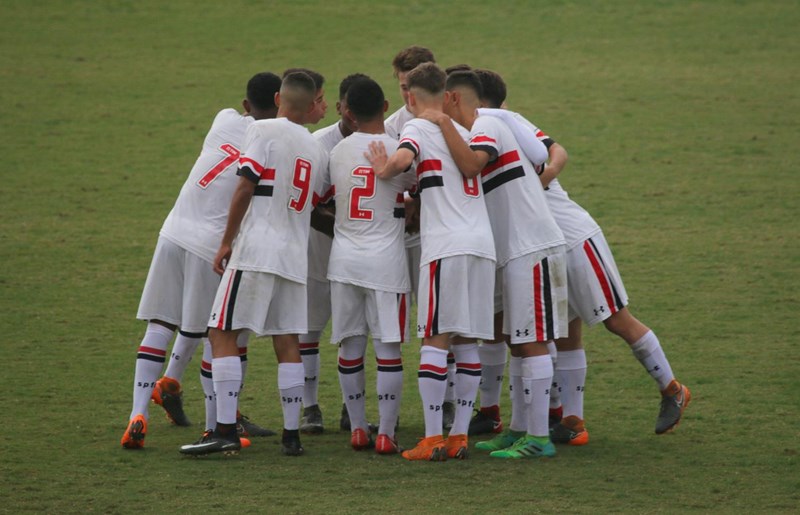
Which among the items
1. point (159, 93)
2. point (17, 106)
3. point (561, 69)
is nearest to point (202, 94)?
point (159, 93)

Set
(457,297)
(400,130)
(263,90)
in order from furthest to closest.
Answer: (400,130) < (263,90) < (457,297)

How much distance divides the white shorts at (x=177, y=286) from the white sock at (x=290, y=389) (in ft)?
2.16

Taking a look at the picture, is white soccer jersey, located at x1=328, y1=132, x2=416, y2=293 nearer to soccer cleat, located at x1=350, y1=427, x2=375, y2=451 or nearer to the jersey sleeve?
the jersey sleeve

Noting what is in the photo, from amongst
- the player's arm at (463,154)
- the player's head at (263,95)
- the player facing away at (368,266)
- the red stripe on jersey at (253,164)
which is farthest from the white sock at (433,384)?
the player's head at (263,95)

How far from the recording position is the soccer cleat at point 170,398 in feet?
24.1

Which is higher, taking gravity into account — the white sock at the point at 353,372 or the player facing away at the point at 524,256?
the player facing away at the point at 524,256

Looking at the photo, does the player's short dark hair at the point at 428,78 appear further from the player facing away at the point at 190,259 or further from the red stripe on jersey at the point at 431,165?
the player facing away at the point at 190,259

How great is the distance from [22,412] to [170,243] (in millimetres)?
1630

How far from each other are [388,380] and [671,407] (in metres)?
1.74

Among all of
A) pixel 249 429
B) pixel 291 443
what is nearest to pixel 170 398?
pixel 249 429

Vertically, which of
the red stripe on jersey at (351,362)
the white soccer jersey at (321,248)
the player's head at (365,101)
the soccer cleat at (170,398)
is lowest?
the soccer cleat at (170,398)

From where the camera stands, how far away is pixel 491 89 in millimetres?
7039

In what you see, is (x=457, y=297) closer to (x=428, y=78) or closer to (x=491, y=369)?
(x=491, y=369)

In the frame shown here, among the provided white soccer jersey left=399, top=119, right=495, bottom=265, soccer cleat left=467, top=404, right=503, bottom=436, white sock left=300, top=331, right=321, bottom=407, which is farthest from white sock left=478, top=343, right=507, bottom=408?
white sock left=300, top=331, right=321, bottom=407
